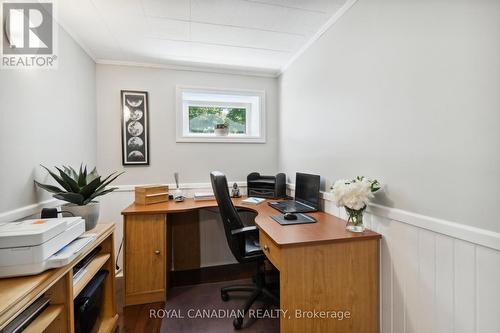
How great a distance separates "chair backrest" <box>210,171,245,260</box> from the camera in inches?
60.4

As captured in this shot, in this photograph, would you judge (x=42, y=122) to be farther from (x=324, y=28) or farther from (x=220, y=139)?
(x=324, y=28)

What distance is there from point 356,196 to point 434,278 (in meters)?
0.49

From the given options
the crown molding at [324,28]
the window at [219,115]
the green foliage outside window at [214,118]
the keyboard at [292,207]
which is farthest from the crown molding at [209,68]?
the keyboard at [292,207]

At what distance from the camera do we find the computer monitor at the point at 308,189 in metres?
1.87

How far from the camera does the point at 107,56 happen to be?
7.43 ft

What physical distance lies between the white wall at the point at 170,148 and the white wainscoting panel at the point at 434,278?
5.52ft

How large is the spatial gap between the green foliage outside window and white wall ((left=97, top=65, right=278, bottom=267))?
252 mm

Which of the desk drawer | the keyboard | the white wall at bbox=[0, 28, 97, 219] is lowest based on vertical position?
the desk drawer

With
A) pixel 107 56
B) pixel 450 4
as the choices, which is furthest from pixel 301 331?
pixel 107 56

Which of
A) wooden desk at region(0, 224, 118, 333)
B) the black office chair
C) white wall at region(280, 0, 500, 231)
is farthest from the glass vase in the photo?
Result: wooden desk at region(0, 224, 118, 333)

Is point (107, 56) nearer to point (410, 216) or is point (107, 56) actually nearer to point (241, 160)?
point (241, 160)

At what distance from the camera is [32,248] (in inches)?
33.6

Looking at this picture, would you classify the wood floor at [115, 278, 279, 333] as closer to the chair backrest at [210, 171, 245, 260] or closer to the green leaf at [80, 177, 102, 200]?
the chair backrest at [210, 171, 245, 260]

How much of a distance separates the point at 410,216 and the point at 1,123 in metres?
2.20
